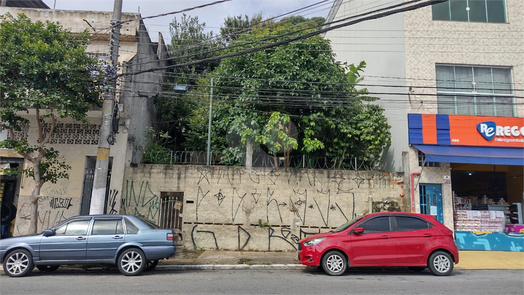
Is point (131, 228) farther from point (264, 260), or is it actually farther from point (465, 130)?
point (465, 130)

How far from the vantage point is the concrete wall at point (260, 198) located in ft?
39.8

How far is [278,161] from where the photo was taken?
44.4 feet

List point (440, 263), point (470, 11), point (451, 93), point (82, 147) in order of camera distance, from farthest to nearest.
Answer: point (470, 11) < point (451, 93) < point (82, 147) < point (440, 263)

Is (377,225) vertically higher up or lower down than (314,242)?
higher up

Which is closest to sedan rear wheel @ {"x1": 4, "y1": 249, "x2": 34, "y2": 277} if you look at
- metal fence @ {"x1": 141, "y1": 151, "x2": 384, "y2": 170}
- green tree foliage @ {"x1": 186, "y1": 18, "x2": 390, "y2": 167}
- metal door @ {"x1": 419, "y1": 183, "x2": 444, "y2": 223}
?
metal fence @ {"x1": 141, "y1": 151, "x2": 384, "y2": 170}

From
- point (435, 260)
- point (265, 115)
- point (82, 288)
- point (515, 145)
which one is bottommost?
point (82, 288)

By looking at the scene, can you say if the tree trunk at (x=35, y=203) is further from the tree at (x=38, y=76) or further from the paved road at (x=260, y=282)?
the paved road at (x=260, y=282)

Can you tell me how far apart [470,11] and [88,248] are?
15612mm

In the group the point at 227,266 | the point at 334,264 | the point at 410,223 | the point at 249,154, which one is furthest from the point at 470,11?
the point at 227,266

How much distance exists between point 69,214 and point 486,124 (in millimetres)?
15102

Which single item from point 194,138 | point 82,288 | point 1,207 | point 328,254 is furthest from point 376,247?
point 1,207

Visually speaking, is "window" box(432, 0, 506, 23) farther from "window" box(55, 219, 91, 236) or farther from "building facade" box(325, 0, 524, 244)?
"window" box(55, 219, 91, 236)

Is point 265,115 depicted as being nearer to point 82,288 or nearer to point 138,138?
point 138,138

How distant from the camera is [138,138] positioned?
45.9 feet
